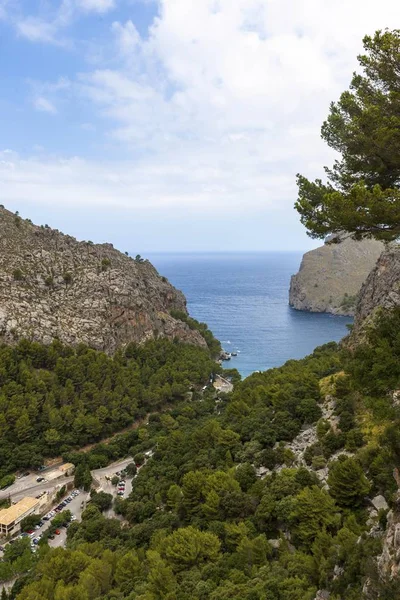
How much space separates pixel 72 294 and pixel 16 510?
40.3m

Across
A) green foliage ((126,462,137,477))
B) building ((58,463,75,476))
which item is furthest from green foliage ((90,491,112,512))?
building ((58,463,75,476))

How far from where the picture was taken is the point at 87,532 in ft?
92.9

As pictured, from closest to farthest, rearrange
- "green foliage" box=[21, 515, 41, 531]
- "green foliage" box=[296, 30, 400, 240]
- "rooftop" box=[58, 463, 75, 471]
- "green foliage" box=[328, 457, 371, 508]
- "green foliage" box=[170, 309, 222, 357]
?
"green foliage" box=[296, 30, 400, 240] → "green foliage" box=[328, 457, 371, 508] → "green foliage" box=[21, 515, 41, 531] → "rooftop" box=[58, 463, 75, 471] → "green foliage" box=[170, 309, 222, 357]

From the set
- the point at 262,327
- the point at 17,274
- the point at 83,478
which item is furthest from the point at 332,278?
the point at 83,478

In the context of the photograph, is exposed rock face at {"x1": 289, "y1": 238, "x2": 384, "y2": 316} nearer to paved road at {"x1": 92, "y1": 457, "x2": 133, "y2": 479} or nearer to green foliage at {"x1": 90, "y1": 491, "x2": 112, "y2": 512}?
paved road at {"x1": 92, "y1": 457, "x2": 133, "y2": 479}

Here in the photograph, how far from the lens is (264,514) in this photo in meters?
20.9

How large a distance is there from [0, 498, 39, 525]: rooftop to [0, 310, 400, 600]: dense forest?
16.9ft

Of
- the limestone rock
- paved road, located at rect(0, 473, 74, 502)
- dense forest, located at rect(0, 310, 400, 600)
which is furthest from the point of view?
paved road, located at rect(0, 473, 74, 502)

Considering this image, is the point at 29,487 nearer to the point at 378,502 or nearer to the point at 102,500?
the point at 102,500

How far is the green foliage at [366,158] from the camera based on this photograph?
1012 cm

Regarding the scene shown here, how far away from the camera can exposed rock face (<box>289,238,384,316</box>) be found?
437 ft

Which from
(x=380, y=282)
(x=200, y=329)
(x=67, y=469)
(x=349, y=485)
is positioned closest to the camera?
(x=349, y=485)

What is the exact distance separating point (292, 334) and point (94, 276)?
5736 centimetres

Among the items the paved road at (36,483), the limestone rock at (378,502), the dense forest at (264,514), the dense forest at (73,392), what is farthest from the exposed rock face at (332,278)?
the limestone rock at (378,502)
